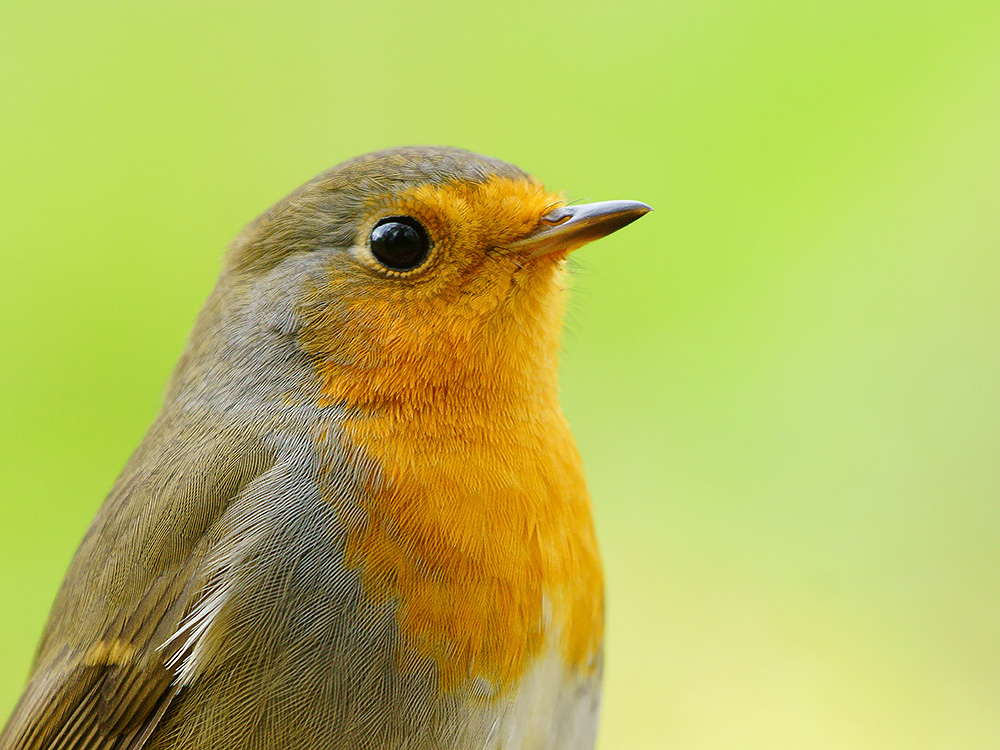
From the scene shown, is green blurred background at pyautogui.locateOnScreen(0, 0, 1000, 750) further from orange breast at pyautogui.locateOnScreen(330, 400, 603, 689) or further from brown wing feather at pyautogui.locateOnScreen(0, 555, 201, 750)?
brown wing feather at pyautogui.locateOnScreen(0, 555, 201, 750)

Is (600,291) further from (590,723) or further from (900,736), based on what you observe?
(900,736)

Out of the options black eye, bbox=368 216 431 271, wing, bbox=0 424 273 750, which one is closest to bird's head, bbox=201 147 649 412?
black eye, bbox=368 216 431 271

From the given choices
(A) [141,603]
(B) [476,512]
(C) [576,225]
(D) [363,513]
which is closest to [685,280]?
(C) [576,225]

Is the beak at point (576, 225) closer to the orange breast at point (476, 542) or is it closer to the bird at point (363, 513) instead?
the bird at point (363, 513)

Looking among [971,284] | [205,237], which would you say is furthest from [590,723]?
[971,284]

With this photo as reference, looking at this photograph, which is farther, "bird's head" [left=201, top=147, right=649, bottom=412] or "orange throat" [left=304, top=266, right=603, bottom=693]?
"bird's head" [left=201, top=147, right=649, bottom=412]

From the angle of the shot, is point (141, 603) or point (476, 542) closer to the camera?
point (476, 542)

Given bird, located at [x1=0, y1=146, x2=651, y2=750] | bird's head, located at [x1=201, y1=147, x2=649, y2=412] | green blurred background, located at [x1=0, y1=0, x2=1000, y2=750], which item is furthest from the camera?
green blurred background, located at [x1=0, y1=0, x2=1000, y2=750]

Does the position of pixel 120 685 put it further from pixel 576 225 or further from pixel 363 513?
pixel 576 225

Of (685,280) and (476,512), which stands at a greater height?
(685,280)
